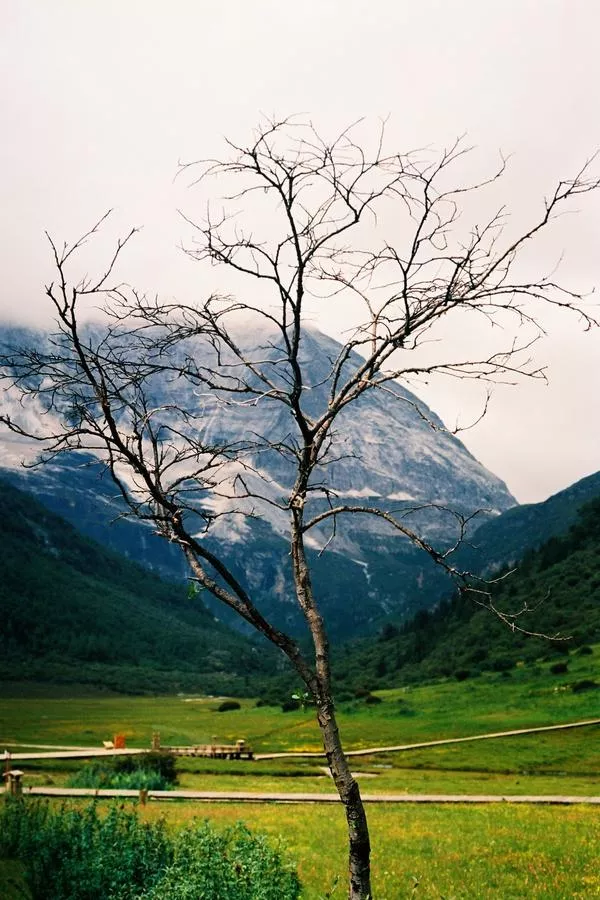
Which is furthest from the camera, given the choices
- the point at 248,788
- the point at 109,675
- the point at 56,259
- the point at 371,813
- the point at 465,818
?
the point at 109,675

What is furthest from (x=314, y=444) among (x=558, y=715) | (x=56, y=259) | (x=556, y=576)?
(x=556, y=576)

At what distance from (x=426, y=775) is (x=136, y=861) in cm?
3687

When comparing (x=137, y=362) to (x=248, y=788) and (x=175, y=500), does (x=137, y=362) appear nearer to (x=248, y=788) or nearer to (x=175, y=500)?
(x=175, y=500)

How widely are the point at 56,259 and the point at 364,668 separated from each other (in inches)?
6213

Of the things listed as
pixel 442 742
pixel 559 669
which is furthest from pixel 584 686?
pixel 442 742

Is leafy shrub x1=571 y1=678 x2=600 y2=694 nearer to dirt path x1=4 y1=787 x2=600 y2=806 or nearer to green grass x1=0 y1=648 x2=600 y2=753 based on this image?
green grass x1=0 y1=648 x2=600 y2=753

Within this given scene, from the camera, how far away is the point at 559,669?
8269 centimetres

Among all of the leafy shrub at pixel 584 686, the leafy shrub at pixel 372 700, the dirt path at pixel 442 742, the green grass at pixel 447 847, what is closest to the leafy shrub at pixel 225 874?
the green grass at pixel 447 847

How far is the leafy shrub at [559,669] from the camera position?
270 feet

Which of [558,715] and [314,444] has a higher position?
[314,444]

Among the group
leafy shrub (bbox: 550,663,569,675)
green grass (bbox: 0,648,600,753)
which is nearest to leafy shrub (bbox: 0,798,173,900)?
green grass (bbox: 0,648,600,753)

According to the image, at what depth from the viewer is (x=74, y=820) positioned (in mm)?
15352

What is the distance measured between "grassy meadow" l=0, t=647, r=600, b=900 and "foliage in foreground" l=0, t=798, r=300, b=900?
1189mm

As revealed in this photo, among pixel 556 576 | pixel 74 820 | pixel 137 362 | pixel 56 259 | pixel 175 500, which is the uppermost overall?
pixel 556 576
